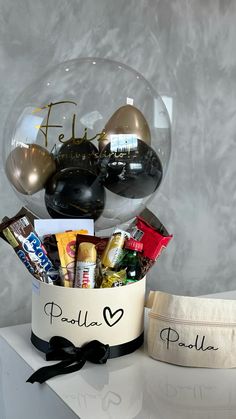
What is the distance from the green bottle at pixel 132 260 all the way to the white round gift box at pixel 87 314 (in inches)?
0.6

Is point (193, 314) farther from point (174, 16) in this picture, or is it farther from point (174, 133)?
point (174, 16)

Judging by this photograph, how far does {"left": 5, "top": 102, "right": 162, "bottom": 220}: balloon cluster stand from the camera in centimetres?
73

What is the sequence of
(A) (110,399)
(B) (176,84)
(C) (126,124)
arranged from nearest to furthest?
1. (A) (110,399)
2. (C) (126,124)
3. (B) (176,84)

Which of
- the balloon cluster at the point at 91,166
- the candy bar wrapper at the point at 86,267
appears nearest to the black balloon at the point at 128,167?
the balloon cluster at the point at 91,166

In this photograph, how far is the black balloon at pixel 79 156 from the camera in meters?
0.74

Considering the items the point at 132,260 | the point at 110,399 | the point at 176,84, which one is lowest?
the point at 110,399

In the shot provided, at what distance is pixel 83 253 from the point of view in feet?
2.31

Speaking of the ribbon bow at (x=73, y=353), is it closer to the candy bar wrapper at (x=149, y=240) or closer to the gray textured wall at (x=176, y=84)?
the candy bar wrapper at (x=149, y=240)

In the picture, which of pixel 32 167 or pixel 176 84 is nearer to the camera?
pixel 32 167

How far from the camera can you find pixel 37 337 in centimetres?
74

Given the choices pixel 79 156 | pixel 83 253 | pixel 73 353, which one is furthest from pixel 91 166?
pixel 73 353

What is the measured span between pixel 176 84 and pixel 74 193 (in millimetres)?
653

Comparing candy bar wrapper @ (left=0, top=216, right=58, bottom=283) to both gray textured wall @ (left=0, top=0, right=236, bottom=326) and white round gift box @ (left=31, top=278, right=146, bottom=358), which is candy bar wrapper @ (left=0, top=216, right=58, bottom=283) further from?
gray textured wall @ (left=0, top=0, right=236, bottom=326)

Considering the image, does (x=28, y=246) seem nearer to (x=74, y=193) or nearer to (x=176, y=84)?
(x=74, y=193)
